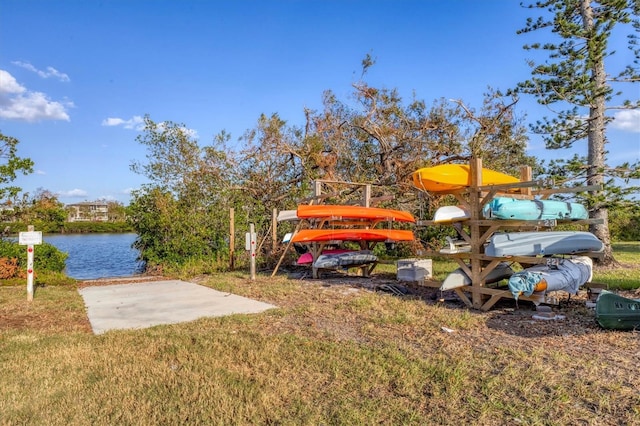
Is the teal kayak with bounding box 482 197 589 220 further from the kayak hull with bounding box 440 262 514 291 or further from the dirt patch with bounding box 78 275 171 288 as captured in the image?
the dirt patch with bounding box 78 275 171 288

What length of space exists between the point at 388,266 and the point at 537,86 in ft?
18.4

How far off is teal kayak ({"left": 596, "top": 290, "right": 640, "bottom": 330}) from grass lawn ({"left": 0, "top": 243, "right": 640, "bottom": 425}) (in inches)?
4.2

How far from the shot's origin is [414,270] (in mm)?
6855

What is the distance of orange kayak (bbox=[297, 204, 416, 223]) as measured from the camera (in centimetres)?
840

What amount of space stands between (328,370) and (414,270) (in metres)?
3.79

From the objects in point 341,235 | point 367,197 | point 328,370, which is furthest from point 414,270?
point 328,370

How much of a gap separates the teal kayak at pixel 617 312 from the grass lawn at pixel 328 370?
0.11 metres

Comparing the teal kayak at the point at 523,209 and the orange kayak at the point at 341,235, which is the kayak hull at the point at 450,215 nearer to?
the teal kayak at the point at 523,209

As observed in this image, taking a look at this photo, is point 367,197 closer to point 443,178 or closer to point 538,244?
point 443,178

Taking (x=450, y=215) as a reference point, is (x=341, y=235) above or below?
below

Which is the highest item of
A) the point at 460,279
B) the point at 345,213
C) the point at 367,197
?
the point at 367,197

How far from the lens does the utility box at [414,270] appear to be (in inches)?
269

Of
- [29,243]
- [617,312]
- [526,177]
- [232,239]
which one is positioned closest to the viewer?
[617,312]

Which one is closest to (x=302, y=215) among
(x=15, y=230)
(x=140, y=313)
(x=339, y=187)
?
(x=140, y=313)
